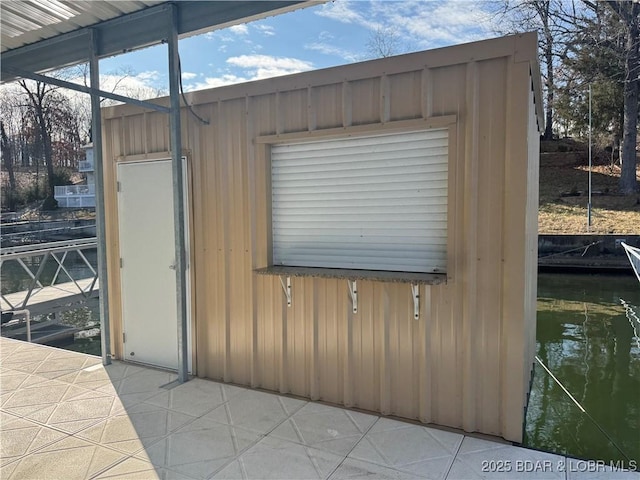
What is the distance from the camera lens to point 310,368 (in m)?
3.12

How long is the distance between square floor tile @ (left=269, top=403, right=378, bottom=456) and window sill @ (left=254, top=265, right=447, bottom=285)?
35.9 inches

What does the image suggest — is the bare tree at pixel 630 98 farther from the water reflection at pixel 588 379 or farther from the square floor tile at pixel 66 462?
the square floor tile at pixel 66 462

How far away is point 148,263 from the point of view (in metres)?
3.85

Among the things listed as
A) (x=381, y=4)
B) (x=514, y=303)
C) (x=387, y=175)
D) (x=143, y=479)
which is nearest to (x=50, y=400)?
(x=143, y=479)

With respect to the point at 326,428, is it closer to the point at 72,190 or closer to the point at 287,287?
the point at 287,287

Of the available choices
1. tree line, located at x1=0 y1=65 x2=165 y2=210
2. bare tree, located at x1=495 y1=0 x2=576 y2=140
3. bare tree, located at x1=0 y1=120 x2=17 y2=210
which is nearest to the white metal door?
bare tree, located at x1=495 y1=0 x2=576 y2=140

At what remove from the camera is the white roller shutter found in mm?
2779

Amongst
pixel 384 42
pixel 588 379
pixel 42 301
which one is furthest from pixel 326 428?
pixel 384 42

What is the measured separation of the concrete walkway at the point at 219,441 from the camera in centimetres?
224

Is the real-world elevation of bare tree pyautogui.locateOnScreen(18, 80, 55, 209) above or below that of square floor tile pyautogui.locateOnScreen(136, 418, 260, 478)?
above

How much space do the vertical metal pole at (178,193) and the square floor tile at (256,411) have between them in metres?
0.67

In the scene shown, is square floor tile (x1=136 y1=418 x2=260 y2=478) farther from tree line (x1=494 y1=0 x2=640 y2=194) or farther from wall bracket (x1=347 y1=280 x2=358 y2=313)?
tree line (x1=494 y1=0 x2=640 y2=194)

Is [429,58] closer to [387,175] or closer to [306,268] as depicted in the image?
[387,175]

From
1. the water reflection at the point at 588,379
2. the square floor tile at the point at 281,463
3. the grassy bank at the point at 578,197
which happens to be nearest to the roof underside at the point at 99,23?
the square floor tile at the point at 281,463
